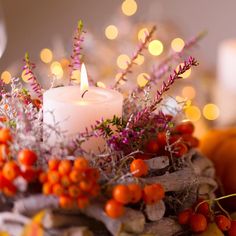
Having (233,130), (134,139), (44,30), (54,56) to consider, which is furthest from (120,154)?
(44,30)

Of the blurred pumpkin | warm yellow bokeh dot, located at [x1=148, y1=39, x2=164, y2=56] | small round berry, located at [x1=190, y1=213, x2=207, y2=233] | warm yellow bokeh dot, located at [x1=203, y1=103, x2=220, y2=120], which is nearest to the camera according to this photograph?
small round berry, located at [x1=190, y1=213, x2=207, y2=233]

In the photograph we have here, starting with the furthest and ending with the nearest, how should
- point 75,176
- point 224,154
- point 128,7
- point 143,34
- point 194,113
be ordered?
point 128,7 < point 194,113 < point 143,34 < point 224,154 < point 75,176

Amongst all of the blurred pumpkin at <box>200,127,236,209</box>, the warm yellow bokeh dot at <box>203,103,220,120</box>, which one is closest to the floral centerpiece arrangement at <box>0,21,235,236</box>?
the blurred pumpkin at <box>200,127,236,209</box>

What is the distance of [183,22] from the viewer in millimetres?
1703

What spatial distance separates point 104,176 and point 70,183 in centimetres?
8

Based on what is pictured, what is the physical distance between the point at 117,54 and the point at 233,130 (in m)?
0.48

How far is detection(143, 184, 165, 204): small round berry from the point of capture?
56 cm

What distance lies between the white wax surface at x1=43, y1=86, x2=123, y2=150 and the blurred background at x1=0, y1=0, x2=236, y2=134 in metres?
0.64

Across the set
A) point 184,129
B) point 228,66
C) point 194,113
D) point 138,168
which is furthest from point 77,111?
point 228,66

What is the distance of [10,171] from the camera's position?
53 centimetres

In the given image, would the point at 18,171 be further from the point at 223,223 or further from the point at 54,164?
the point at 223,223

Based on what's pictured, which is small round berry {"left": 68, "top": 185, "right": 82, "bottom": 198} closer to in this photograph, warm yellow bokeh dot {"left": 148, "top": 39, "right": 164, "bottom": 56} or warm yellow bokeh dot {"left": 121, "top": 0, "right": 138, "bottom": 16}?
warm yellow bokeh dot {"left": 148, "top": 39, "right": 164, "bottom": 56}

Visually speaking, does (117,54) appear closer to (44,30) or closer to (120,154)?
(44,30)

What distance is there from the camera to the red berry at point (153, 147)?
2.23ft
